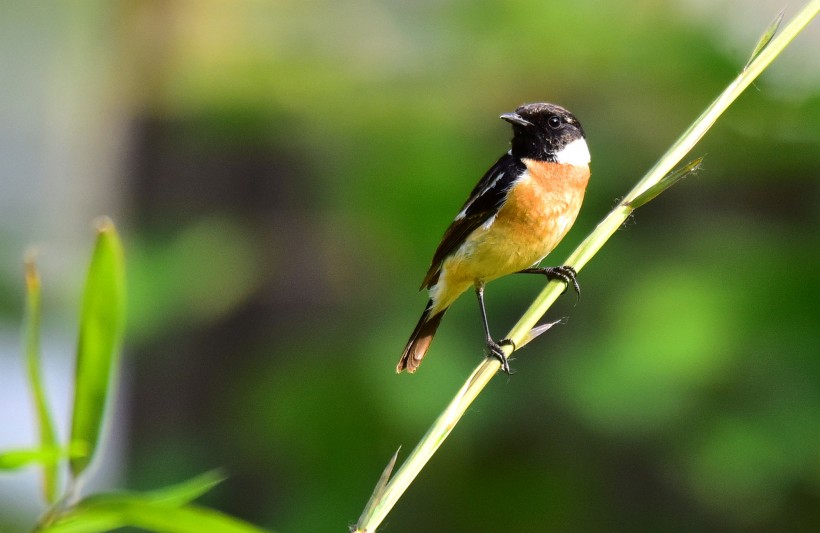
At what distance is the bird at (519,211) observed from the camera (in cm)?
179

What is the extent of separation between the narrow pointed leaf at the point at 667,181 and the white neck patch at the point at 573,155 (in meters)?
1.08

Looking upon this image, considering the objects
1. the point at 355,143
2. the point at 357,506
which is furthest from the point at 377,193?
the point at 357,506

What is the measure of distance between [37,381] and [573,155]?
1.47 meters

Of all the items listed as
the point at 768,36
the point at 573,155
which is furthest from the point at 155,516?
the point at 573,155

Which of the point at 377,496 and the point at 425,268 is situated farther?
the point at 425,268

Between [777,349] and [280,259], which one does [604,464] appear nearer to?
[777,349]

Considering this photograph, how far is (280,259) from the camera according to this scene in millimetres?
4195

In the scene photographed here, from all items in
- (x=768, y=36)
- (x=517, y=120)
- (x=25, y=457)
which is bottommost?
(x=517, y=120)

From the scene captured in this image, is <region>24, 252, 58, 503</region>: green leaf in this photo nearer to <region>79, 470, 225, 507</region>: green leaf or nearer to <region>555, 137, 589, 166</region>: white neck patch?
<region>79, 470, 225, 507</region>: green leaf

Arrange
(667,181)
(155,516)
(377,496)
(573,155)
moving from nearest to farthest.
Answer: (155,516) < (377,496) < (667,181) < (573,155)

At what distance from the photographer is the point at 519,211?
1831 mm

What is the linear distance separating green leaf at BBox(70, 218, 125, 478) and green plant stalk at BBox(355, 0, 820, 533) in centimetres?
16

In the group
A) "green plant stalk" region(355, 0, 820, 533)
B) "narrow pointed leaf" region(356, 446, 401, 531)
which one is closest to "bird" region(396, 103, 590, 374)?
"green plant stalk" region(355, 0, 820, 533)

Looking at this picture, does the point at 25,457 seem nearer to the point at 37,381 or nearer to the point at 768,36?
the point at 37,381
